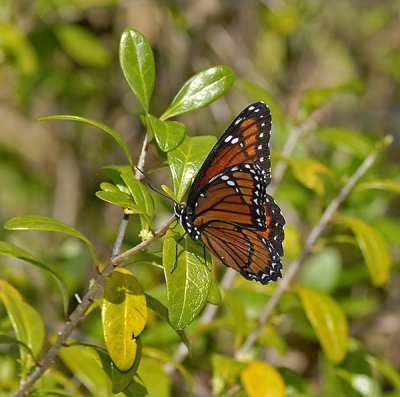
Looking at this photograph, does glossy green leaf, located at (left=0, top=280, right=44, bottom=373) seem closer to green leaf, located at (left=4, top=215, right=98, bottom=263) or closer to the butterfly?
green leaf, located at (left=4, top=215, right=98, bottom=263)

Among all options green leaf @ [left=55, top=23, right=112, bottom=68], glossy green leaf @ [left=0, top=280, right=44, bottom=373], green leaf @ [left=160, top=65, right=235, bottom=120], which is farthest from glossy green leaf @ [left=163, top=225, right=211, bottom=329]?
green leaf @ [left=55, top=23, right=112, bottom=68]

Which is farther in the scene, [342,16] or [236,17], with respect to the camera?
[342,16]

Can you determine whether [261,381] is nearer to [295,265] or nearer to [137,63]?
[295,265]

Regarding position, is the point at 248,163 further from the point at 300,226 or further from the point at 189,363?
the point at 300,226

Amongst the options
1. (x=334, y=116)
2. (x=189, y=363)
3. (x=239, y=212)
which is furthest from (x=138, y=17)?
(x=239, y=212)

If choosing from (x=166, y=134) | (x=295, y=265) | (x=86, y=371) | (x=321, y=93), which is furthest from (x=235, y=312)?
(x=321, y=93)

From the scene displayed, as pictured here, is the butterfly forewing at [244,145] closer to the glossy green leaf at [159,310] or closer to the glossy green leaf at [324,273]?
the glossy green leaf at [159,310]

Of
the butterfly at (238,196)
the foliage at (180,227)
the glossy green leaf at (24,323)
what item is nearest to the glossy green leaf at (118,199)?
the foliage at (180,227)
